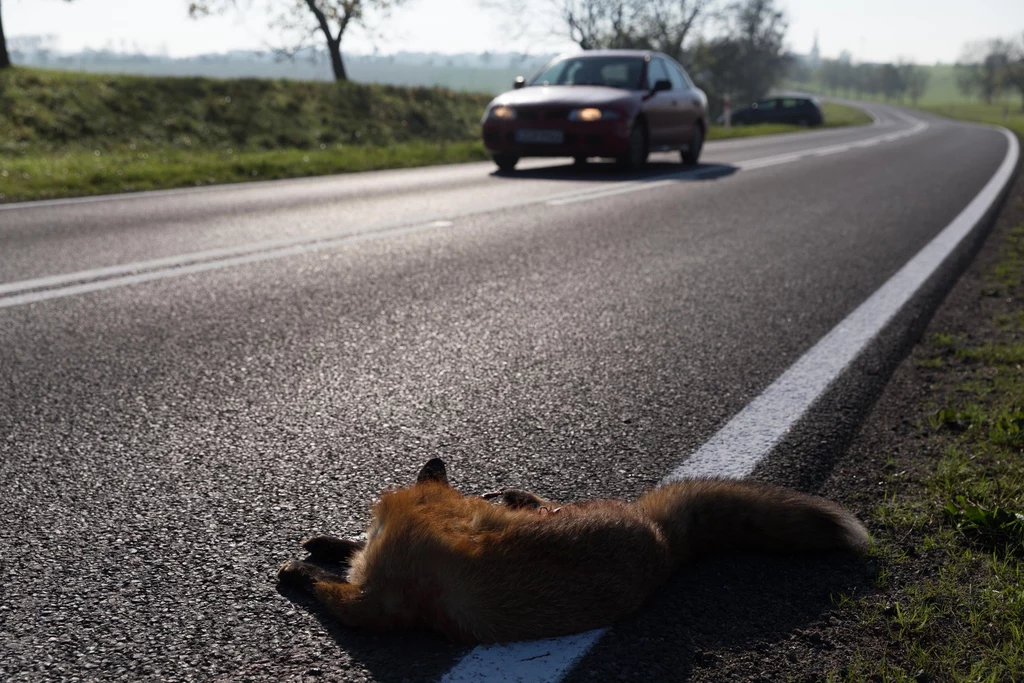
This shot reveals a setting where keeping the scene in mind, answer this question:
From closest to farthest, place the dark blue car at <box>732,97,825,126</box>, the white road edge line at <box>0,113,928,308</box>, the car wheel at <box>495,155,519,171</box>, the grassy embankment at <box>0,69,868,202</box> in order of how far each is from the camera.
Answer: the white road edge line at <box>0,113,928,308</box> → the grassy embankment at <box>0,69,868,202</box> → the car wheel at <box>495,155,519,171</box> → the dark blue car at <box>732,97,825,126</box>

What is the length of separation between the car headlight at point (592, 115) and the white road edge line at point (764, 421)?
20.0ft

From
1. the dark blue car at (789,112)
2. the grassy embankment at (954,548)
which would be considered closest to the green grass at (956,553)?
A: the grassy embankment at (954,548)

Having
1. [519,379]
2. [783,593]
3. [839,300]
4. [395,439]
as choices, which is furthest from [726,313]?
[783,593]

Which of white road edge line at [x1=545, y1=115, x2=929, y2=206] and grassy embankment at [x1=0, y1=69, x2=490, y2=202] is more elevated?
grassy embankment at [x1=0, y1=69, x2=490, y2=202]

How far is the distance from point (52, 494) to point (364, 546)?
1010mm

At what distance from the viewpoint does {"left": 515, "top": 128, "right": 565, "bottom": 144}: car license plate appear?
41.7 ft

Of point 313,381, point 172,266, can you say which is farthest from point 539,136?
point 313,381

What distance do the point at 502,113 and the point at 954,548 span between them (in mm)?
11247

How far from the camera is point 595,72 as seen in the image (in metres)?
14.1

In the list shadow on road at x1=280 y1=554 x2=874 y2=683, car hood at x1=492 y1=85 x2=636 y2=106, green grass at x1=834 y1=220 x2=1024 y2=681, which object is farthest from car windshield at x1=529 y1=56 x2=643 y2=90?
shadow on road at x1=280 y1=554 x2=874 y2=683

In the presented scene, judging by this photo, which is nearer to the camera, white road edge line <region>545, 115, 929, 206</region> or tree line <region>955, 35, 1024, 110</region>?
white road edge line <region>545, 115, 929, 206</region>

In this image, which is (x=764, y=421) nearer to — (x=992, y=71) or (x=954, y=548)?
(x=954, y=548)

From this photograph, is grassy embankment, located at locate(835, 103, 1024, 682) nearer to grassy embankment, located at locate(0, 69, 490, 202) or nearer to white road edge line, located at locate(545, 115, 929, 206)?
white road edge line, located at locate(545, 115, 929, 206)

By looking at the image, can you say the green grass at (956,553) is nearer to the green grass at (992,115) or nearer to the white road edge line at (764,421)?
the white road edge line at (764,421)
